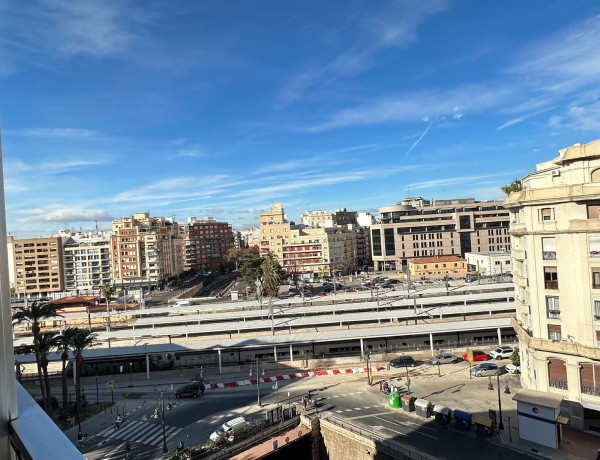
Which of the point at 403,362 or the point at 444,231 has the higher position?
the point at 444,231

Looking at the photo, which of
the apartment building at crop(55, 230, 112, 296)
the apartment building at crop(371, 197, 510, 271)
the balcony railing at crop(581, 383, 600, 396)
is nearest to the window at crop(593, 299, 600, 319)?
the balcony railing at crop(581, 383, 600, 396)

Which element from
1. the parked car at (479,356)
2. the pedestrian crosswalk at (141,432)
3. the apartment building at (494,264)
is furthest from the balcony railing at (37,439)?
the apartment building at (494,264)

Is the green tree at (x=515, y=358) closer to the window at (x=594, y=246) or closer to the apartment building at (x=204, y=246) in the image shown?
the window at (x=594, y=246)

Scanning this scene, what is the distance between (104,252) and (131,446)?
90768mm

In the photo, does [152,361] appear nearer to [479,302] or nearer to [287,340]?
[287,340]

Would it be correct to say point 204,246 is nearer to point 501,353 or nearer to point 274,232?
point 274,232

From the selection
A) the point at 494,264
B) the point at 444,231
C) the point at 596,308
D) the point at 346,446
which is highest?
the point at 444,231

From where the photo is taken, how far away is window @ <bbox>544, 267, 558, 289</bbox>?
25.4m

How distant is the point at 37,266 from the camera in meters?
102

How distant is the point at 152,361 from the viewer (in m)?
41.4

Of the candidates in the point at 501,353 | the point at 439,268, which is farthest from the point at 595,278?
the point at 439,268

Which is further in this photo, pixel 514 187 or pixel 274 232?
pixel 274 232

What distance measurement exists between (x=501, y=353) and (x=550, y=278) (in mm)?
15355

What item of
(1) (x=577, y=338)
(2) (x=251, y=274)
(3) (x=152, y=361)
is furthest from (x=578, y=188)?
(2) (x=251, y=274)
